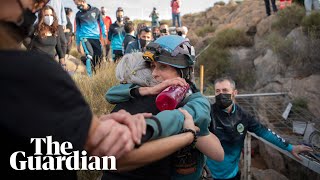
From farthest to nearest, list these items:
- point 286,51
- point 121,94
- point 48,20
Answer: point 286,51 < point 48,20 < point 121,94

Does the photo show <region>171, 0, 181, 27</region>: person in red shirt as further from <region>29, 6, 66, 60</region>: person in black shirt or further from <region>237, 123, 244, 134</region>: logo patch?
<region>237, 123, 244, 134</region>: logo patch

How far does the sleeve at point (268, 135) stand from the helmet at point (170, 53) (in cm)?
182

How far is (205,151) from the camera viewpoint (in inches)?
76.4

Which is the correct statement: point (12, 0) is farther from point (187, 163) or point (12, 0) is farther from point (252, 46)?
point (252, 46)

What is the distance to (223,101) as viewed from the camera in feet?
12.1

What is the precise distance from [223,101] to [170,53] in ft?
5.72

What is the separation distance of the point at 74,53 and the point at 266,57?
42.4 feet

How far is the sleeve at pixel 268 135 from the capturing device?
11.3 feet

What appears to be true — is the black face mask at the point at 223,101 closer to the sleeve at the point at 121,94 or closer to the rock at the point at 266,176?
the sleeve at the point at 121,94

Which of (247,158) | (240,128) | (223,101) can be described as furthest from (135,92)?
(247,158)

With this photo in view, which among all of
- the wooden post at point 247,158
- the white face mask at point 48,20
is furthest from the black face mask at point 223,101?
the white face mask at point 48,20

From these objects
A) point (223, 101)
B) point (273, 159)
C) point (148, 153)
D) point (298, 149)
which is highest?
point (148, 153)

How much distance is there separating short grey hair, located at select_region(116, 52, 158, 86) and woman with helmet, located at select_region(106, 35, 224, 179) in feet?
0.06

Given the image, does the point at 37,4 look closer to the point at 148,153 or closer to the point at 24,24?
the point at 24,24
